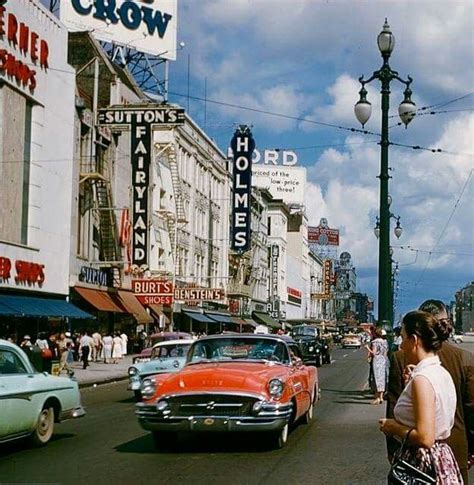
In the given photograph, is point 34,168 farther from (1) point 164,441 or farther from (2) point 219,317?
(2) point 219,317

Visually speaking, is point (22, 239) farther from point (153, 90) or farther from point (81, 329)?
point (153, 90)

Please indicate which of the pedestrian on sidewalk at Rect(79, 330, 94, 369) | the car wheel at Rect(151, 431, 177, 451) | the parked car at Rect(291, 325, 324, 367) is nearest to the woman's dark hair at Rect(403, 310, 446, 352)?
the car wheel at Rect(151, 431, 177, 451)

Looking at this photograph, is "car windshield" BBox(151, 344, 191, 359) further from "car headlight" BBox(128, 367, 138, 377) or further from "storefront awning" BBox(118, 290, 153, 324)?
"storefront awning" BBox(118, 290, 153, 324)

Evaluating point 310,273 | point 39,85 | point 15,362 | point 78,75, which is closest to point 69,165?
point 39,85

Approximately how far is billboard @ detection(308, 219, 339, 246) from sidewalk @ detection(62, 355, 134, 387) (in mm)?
134885

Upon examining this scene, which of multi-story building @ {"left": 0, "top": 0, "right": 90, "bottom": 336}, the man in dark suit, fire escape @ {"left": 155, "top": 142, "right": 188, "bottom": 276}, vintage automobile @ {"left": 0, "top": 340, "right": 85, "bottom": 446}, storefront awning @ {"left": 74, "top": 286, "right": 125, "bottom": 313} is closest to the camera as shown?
the man in dark suit

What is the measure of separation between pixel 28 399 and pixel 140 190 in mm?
33150

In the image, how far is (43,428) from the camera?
12.3 m

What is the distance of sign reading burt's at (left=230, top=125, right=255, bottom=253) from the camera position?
6241cm

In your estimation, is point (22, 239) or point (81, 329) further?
point (81, 329)

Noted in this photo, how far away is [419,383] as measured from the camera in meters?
4.62

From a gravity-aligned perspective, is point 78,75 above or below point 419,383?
above

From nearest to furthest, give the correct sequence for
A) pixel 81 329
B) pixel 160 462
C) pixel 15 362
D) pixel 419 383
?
pixel 419 383
pixel 160 462
pixel 15 362
pixel 81 329

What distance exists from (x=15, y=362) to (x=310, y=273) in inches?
5309
